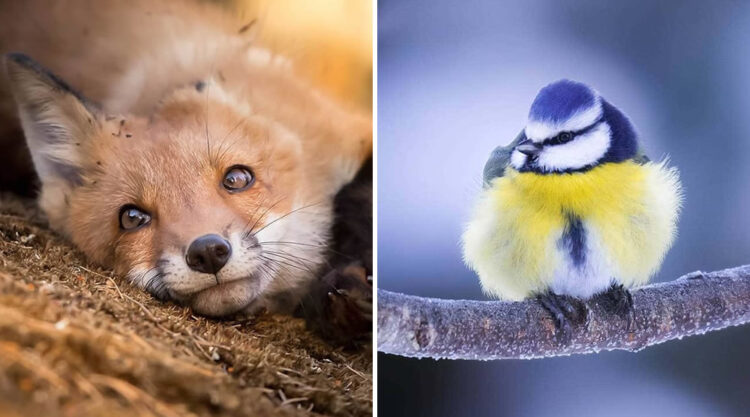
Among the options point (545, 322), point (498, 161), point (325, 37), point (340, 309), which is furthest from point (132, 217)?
point (545, 322)

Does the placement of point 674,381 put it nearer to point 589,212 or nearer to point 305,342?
point 589,212

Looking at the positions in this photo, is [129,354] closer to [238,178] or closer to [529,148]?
[238,178]

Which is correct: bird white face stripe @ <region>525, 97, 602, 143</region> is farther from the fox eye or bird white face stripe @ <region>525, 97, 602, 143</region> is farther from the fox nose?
the fox nose

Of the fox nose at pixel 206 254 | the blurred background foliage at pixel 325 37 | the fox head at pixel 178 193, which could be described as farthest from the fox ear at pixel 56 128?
the blurred background foliage at pixel 325 37

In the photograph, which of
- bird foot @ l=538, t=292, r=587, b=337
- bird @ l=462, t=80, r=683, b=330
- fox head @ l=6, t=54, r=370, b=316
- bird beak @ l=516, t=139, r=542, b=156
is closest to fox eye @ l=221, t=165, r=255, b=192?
fox head @ l=6, t=54, r=370, b=316

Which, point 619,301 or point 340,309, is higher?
point 619,301

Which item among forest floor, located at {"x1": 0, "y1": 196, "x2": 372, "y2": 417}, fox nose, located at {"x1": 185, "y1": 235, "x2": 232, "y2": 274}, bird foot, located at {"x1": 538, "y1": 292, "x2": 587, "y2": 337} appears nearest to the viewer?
forest floor, located at {"x1": 0, "y1": 196, "x2": 372, "y2": 417}

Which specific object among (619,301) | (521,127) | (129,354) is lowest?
(129,354)
